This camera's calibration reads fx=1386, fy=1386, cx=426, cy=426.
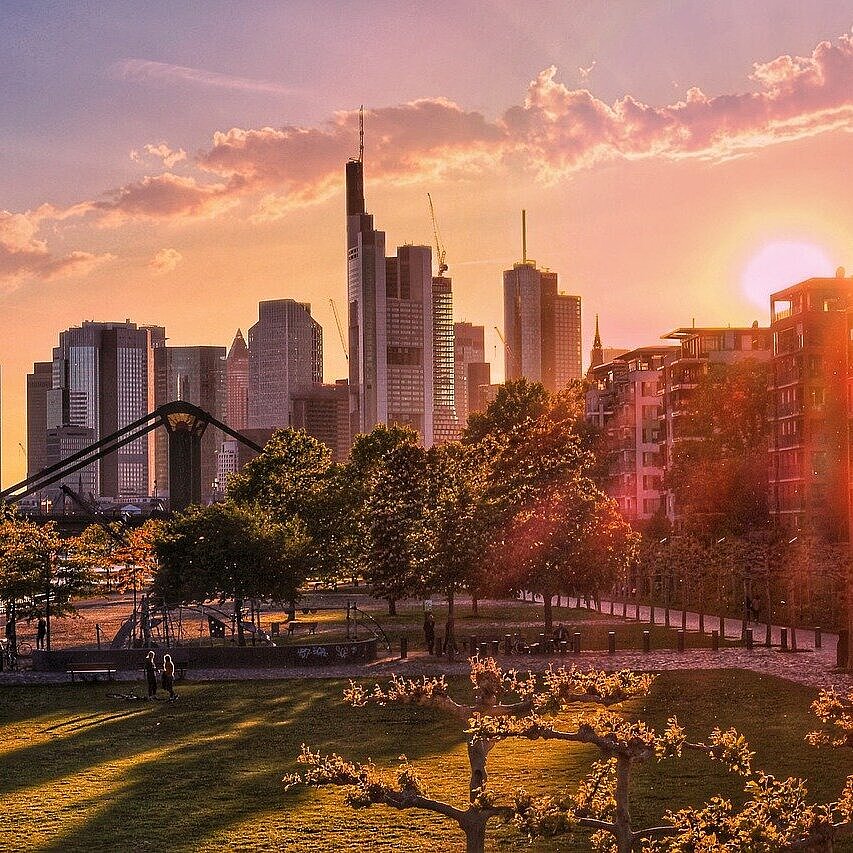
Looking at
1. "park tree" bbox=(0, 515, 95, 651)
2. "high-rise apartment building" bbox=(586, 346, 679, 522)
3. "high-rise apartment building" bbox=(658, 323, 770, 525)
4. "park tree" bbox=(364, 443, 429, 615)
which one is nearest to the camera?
"park tree" bbox=(0, 515, 95, 651)

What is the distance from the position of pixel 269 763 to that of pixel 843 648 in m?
28.1

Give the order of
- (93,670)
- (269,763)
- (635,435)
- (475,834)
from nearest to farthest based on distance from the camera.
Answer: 1. (475,834)
2. (269,763)
3. (93,670)
4. (635,435)

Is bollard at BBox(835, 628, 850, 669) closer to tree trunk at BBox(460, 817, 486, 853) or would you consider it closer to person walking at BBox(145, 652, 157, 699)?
person walking at BBox(145, 652, 157, 699)

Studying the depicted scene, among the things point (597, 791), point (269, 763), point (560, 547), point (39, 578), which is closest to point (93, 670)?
point (39, 578)

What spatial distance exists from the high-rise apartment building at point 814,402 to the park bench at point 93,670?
210 ft

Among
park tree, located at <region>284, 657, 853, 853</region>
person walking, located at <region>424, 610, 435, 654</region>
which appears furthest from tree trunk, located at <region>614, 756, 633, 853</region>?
person walking, located at <region>424, 610, 435, 654</region>

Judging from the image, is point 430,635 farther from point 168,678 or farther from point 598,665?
point 168,678

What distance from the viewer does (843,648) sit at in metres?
55.8

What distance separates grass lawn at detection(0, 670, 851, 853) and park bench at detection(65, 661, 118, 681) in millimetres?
4990

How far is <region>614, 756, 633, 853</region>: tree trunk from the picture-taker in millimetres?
19828

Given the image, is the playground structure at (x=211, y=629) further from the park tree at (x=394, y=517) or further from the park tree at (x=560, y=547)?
the park tree at (x=560, y=547)

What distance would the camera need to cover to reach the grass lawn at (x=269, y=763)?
29.3 metres

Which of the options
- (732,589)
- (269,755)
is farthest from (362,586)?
(269,755)

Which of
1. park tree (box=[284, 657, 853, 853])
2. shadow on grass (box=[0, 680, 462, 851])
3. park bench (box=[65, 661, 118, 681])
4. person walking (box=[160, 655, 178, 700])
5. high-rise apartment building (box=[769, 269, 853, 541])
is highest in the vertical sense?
high-rise apartment building (box=[769, 269, 853, 541])
